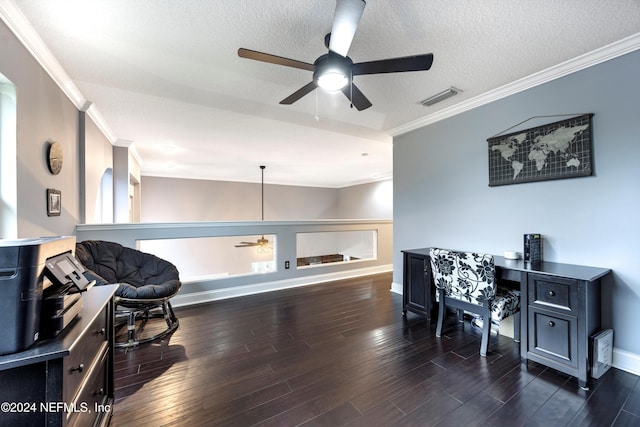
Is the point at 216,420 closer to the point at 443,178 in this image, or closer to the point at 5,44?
the point at 5,44

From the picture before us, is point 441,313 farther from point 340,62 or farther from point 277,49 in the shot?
point 277,49

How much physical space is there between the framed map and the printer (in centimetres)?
345

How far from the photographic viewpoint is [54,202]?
242cm

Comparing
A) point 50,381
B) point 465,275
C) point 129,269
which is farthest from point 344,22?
point 129,269

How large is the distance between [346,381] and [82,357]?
1.56 meters

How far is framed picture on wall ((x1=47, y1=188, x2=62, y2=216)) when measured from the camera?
2.33 metres

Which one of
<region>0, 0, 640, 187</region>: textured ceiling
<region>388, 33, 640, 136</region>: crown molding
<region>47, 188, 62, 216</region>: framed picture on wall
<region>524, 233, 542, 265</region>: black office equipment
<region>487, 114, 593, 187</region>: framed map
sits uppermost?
<region>0, 0, 640, 187</region>: textured ceiling

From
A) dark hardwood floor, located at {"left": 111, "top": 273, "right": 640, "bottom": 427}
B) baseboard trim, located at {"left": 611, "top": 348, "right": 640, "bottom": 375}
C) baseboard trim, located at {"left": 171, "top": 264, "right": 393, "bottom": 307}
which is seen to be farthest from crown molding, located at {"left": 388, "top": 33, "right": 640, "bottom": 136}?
baseboard trim, located at {"left": 171, "top": 264, "right": 393, "bottom": 307}

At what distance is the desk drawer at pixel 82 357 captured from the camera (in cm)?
97

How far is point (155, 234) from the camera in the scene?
3.48 meters

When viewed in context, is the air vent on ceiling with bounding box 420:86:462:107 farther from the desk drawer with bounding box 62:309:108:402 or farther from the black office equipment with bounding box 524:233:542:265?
the desk drawer with bounding box 62:309:108:402

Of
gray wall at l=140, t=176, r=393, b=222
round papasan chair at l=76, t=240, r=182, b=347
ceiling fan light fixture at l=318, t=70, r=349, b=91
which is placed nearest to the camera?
ceiling fan light fixture at l=318, t=70, r=349, b=91

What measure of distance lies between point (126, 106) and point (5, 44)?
55.8 inches

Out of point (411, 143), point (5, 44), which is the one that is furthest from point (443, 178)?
point (5, 44)
